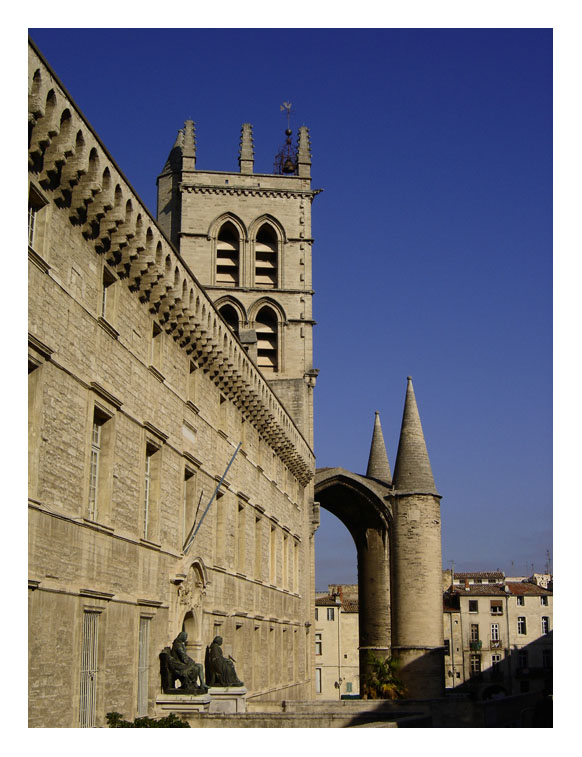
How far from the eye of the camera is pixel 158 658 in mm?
17453

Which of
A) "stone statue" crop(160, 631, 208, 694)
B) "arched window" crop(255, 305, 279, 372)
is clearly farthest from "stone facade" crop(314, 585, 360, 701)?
"stone statue" crop(160, 631, 208, 694)

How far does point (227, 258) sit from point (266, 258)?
182 cm

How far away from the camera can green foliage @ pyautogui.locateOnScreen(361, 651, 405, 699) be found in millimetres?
39000

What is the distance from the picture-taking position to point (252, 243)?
4491 cm

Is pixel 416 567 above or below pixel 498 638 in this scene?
above

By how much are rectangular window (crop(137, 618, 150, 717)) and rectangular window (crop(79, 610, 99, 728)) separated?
2161 millimetres

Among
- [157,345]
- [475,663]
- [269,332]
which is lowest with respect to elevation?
[475,663]

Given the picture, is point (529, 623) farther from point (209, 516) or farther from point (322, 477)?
point (209, 516)

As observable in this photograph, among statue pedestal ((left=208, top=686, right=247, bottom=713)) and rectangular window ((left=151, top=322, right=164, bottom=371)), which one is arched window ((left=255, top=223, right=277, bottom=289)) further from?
statue pedestal ((left=208, top=686, right=247, bottom=713))

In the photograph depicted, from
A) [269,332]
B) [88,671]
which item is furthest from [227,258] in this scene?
[88,671]

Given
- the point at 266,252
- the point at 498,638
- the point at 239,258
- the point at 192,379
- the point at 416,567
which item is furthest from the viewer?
Answer: the point at 498,638

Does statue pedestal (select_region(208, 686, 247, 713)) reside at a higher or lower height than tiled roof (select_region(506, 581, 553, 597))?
higher

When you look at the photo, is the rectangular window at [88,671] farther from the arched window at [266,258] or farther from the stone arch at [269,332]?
the arched window at [266,258]

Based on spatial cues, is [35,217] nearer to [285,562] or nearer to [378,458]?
[285,562]
